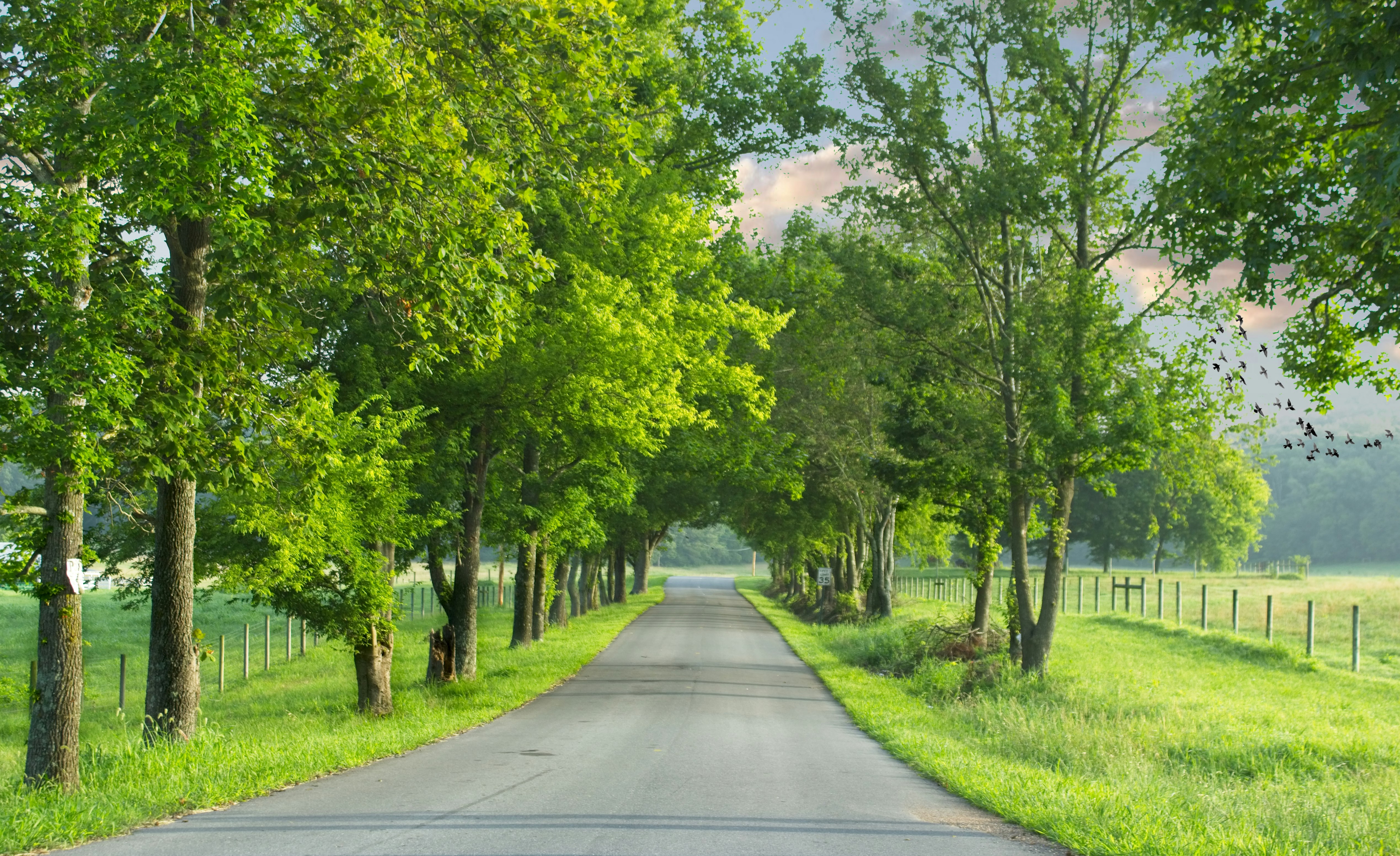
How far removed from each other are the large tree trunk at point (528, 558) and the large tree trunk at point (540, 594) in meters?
0.62

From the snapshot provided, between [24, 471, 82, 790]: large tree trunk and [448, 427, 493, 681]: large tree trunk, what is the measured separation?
12.1m

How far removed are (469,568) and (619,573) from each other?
41573 millimetres

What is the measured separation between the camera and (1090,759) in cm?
1229

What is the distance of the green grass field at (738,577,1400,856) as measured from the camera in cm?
829

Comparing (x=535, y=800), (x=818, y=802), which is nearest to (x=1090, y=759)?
(x=818, y=802)

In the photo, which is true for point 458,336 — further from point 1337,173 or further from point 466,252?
point 1337,173

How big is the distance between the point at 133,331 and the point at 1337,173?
1117cm

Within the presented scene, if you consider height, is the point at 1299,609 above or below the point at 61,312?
below

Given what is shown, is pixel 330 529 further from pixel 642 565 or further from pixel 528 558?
pixel 642 565

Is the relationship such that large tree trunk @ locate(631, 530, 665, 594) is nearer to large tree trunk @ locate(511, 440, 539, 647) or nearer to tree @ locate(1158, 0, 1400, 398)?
large tree trunk @ locate(511, 440, 539, 647)

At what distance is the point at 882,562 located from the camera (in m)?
39.3

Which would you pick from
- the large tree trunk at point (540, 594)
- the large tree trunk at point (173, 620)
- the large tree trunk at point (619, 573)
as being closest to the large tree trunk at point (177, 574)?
the large tree trunk at point (173, 620)

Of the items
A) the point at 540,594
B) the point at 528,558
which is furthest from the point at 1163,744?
the point at 540,594

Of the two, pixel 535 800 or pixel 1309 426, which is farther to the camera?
pixel 1309 426
